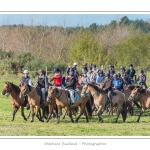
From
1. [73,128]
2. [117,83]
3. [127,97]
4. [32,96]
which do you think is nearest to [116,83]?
[117,83]

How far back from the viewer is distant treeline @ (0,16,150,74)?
4150 cm

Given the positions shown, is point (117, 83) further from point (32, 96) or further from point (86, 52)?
point (86, 52)

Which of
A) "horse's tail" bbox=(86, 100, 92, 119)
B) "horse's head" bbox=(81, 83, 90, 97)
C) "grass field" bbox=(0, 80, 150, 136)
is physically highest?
"horse's head" bbox=(81, 83, 90, 97)

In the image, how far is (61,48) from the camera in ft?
151

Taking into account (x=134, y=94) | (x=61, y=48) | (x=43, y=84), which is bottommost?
(x=134, y=94)

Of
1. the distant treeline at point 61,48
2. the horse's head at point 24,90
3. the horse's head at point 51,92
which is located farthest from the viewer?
the distant treeline at point 61,48

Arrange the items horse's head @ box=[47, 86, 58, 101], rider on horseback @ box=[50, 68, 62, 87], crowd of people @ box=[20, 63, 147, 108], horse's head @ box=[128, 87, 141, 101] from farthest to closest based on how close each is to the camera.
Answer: horse's head @ box=[128, 87, 141, 101], crowd of people @ box=[20, 63, 147, 108], rider on horseback @ box=[50, 68, 62, 87], horse's head @ box=[47, 86, 58, 101]

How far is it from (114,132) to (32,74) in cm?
2162

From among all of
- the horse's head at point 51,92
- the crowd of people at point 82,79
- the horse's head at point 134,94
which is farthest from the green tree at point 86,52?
the horse's head at point 51,92

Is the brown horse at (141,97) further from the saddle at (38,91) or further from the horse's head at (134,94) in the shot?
the saddle at (38,91)

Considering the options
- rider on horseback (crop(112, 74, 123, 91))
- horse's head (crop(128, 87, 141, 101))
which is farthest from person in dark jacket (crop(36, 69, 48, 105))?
rider on horseback (crop(112, 74, 123, 91))

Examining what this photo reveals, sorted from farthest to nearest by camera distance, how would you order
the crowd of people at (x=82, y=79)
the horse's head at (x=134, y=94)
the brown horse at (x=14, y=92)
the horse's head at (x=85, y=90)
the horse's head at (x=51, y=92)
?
the horse's head at (x=134, y=94) < the brown horse at (x=14, y=92) < the crowd of people at (x=82, y=79) < the horse's head at (x=85, y=90) < the horse's head at (x=51, y=92)

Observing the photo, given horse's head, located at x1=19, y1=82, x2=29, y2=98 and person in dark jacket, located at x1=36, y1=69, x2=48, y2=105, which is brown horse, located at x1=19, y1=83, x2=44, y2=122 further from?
person in dark jacket, located at x1=36, y1=69, x2=48, y2=105

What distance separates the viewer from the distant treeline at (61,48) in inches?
1634
